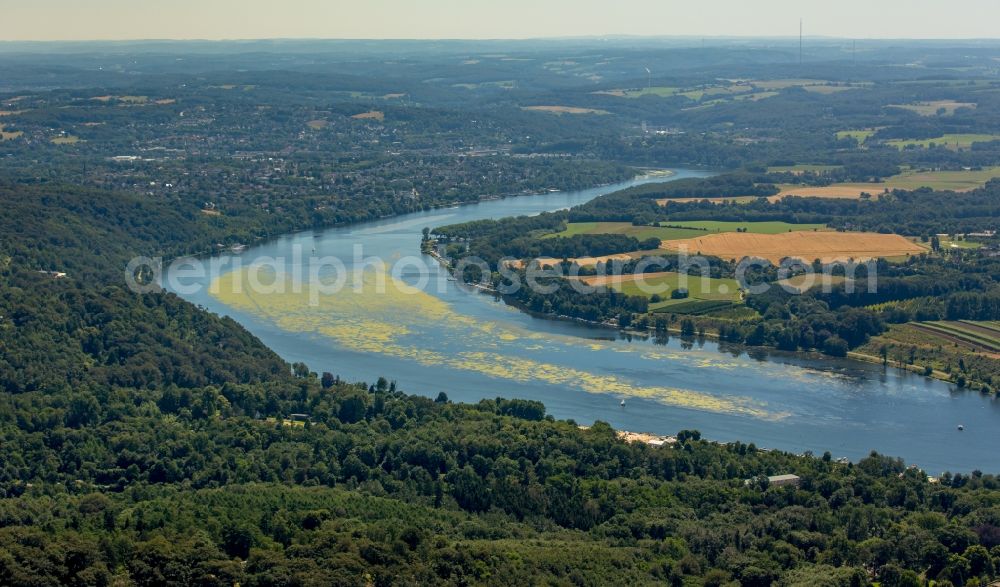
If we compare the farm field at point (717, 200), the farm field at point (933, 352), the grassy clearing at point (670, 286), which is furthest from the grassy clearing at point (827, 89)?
the farm field at point (933, 352)

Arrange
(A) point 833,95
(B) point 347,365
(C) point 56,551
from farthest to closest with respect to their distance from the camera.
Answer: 1. (A) point 833,95
2. (B) point 347,365
3. (C) point 56,551

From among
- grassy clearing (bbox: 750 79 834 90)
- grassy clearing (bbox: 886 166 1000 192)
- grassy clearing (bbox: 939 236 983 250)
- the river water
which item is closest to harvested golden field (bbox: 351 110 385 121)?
grassy clearing (bbox: 750 79 834 90)

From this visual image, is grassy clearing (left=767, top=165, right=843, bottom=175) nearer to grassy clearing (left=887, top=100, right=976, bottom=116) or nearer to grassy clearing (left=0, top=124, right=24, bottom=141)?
grassy clearing (left=887, top=100, right=976, bottom=116)

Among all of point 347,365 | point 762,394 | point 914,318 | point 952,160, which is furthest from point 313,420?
point 952,160

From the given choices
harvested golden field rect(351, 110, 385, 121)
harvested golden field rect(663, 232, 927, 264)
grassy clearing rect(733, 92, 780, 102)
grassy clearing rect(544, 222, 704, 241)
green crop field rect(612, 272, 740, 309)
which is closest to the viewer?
green crop field rect(612, 272, 740, 309)

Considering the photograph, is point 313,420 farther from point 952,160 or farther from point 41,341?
point 952,160

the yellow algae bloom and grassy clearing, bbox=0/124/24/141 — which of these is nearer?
the yellow algae bloom
